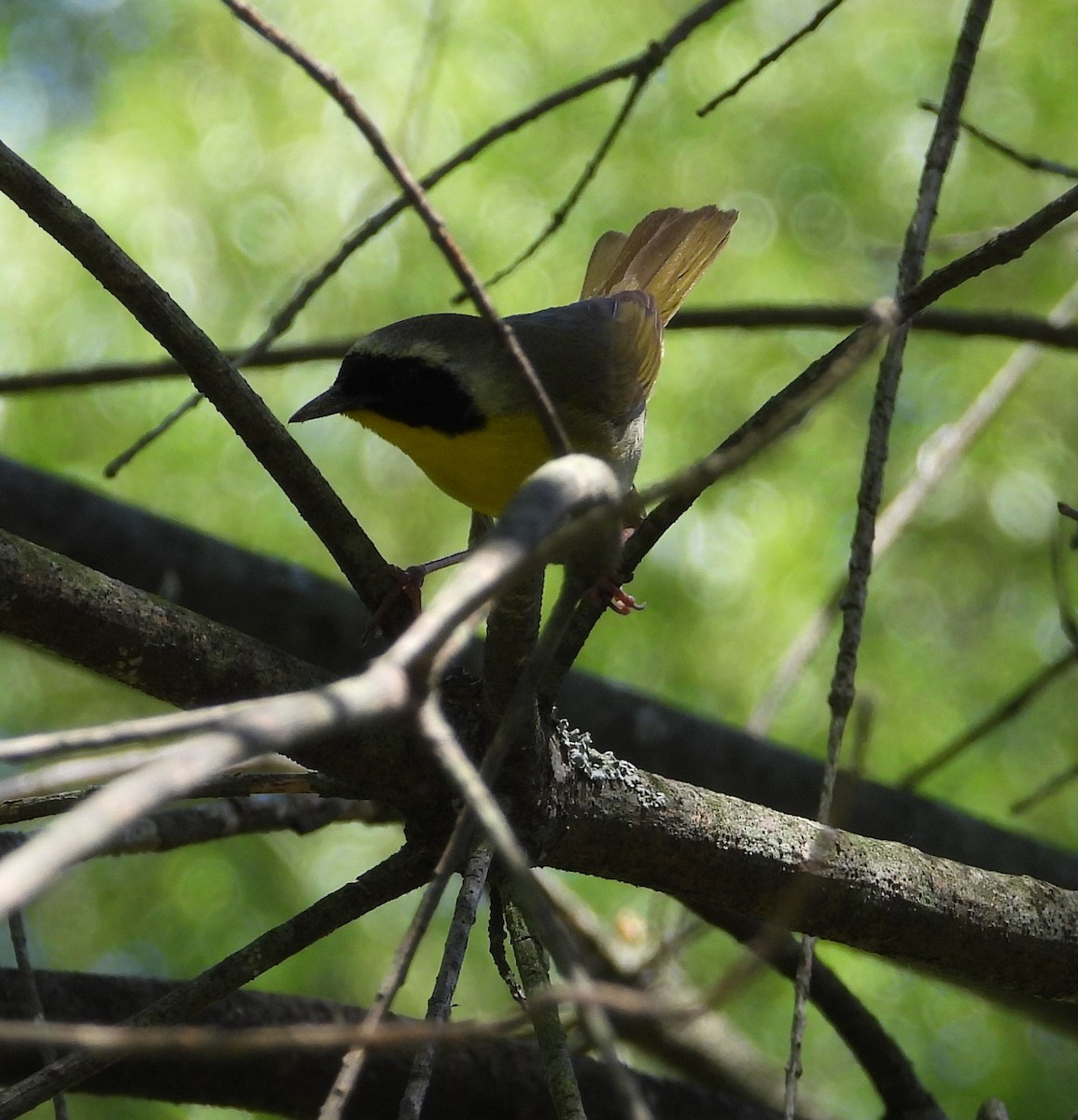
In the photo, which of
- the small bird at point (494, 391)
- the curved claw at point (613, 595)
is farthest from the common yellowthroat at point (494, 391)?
the curved claw at point (613, 595)

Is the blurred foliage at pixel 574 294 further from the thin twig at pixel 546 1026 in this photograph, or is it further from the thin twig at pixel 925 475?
the thin twig at pixel 546 1026

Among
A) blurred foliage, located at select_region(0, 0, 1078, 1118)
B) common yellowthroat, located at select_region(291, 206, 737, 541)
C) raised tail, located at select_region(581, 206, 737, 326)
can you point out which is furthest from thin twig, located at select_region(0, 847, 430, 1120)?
blurred foliage, located at select_region(0, 0, 1078, 1118)

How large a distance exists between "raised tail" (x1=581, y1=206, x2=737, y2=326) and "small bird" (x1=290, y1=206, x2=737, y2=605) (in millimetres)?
414

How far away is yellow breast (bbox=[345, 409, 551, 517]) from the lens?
3578mm

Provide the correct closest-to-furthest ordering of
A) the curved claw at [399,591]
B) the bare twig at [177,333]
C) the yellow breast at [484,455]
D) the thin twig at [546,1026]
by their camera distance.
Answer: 1. the thin twig at [546,1026]
2. the bare twig at [177,333]
3. the curved claw at [399,591]
4. the yellow breast at [484,455]

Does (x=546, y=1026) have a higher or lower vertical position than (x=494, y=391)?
lower

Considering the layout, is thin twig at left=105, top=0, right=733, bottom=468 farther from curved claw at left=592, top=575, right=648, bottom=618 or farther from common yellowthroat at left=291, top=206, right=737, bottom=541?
curved claw at left=592, top=575, right=648, bottom=618

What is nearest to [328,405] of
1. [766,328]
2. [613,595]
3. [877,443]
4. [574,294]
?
[613,595]

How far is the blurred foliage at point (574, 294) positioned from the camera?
659cm

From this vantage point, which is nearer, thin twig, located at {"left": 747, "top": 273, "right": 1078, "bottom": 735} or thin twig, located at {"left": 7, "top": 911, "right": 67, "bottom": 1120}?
thin twig, located at {"left": 7, "top": 911, "right": 67, "bottom": 1120}

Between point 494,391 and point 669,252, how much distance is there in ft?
5.23

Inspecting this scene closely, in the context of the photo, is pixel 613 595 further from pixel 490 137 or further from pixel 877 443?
pixel 490 137

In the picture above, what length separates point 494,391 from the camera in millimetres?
3648

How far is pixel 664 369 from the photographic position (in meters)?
6.79
